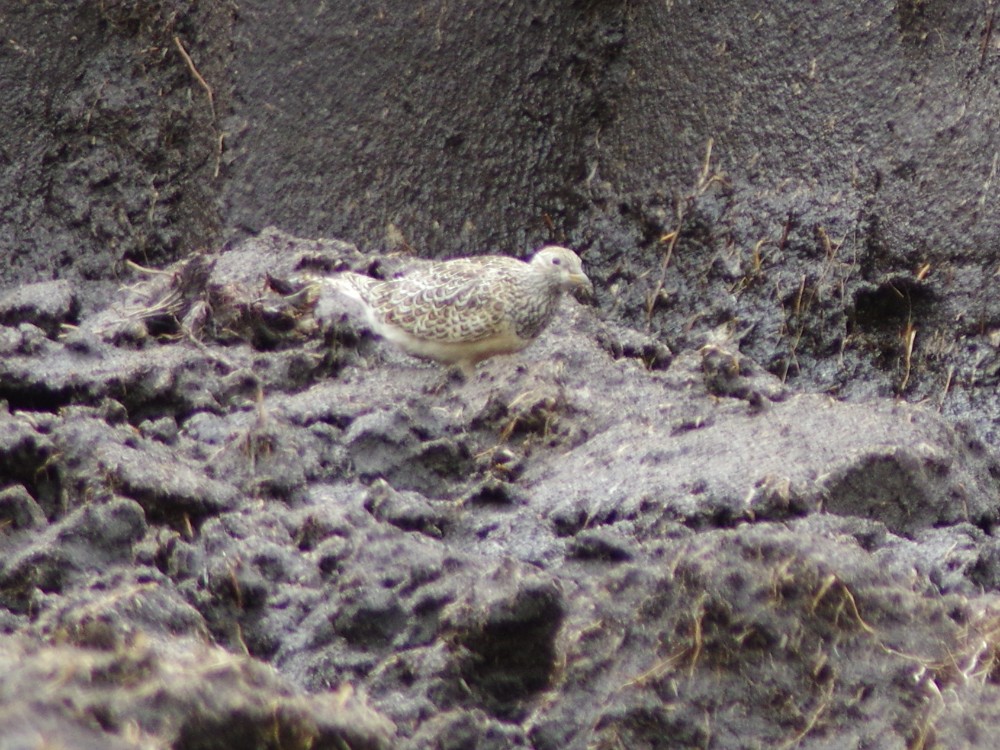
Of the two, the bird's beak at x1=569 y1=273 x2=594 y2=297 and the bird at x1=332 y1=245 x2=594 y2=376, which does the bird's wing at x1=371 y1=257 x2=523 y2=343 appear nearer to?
the bird at x1=332 y1=245 x2=594 y2=376

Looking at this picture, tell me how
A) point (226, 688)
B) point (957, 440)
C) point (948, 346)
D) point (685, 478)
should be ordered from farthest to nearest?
point (948, 346)
point (957, 440)
point (685, 478)
point (226, 688)

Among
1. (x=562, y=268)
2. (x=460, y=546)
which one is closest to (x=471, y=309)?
(x=562, y=268)

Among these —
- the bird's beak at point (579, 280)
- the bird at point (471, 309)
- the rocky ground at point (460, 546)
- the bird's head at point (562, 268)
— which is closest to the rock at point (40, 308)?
the rocky ground at point (460, 546)

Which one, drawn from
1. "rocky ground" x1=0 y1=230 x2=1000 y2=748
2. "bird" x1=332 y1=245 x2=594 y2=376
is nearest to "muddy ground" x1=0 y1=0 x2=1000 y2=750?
"rocky ground" x1=0 y1=230 x2=1000 y2=748

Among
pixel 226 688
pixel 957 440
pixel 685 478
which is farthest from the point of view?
pixel 957 440

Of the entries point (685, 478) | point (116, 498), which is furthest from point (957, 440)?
point (116, 498)

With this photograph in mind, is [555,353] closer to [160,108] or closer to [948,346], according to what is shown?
[948,346]

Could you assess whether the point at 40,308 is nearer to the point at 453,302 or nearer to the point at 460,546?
the point at 453,302

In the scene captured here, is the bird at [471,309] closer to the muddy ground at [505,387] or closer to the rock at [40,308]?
the muddy ground at [505,387]
